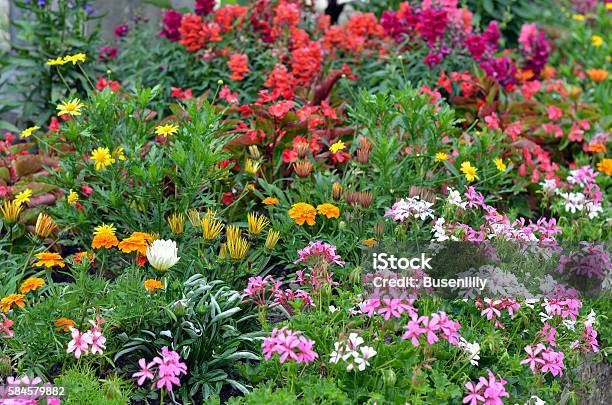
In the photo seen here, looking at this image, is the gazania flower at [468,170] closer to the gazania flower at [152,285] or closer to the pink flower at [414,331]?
A: the pink flower at [414,331]

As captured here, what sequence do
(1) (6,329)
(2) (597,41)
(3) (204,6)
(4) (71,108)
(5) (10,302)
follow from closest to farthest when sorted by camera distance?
(1) (6,329) < (5) (10,302) < (4) (71,108) < (3) (204,6) < (2) (597,41)

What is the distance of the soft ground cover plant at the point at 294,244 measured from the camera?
A: 2.51m

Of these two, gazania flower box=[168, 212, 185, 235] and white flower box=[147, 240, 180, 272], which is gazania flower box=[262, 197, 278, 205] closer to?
gazania flower box=[168, 212, 185, 235]

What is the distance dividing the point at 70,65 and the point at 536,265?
3.06 meters

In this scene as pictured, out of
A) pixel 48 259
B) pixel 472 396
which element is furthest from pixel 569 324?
pixel 48 259

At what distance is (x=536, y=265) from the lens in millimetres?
3074

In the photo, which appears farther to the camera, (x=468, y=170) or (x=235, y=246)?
(x=468, y=170)

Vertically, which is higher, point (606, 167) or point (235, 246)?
point (235, 246)

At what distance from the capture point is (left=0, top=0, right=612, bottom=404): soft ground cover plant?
2.51 metres

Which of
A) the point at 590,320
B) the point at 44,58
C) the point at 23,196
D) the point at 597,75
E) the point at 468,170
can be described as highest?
the point at 468,170

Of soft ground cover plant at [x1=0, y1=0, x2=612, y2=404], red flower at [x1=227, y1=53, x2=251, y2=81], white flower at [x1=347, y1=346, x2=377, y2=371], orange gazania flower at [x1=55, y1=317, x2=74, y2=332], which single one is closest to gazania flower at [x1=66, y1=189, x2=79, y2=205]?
soft ground cover plant at [x1=0, y1=0, x2=612, y2=404]

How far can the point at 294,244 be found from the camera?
3.23 meters

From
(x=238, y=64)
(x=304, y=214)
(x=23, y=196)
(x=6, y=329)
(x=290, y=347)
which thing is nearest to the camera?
(x=290, y=347)

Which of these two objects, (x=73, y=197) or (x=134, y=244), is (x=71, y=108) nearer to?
(x=73, y=197)
